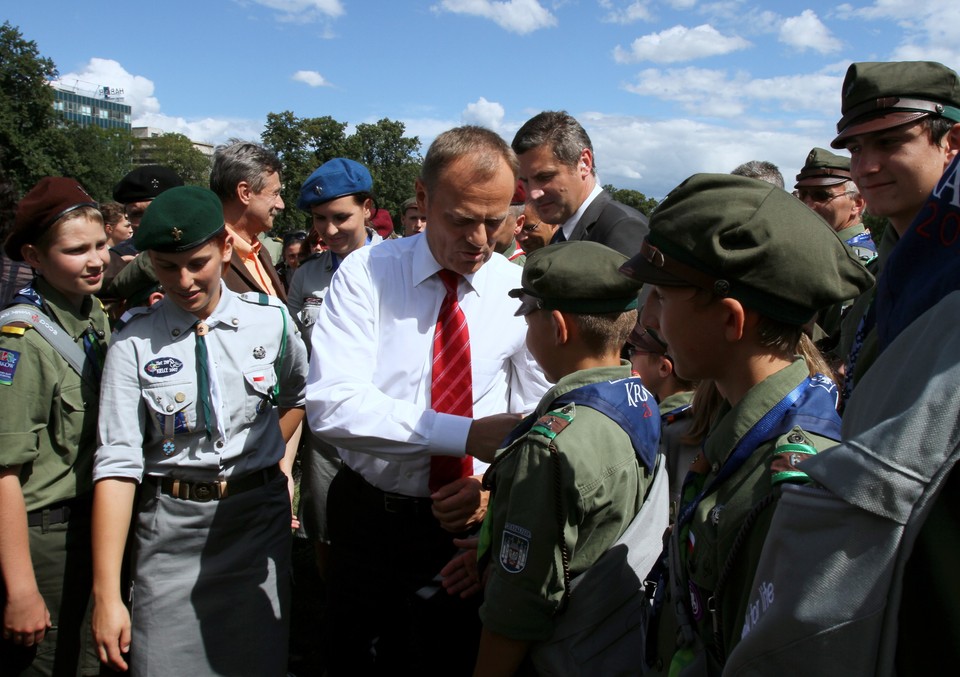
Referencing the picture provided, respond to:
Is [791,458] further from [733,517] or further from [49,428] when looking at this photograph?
[49,428]

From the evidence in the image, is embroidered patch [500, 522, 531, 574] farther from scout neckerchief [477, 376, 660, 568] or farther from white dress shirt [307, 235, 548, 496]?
white dress shirt [307, 235, 548, 496]

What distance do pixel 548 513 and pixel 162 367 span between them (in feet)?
5.44

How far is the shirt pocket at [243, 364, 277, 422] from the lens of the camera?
112 inches

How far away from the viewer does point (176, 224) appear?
106 inches

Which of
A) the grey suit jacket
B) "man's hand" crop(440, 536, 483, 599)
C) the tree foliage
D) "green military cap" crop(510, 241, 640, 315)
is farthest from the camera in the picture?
the tree foliage

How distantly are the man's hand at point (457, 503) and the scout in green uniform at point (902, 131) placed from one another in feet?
5.05

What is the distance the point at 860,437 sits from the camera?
2.58 ft

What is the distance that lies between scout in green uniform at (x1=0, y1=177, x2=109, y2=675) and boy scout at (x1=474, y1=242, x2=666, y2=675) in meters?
1.75

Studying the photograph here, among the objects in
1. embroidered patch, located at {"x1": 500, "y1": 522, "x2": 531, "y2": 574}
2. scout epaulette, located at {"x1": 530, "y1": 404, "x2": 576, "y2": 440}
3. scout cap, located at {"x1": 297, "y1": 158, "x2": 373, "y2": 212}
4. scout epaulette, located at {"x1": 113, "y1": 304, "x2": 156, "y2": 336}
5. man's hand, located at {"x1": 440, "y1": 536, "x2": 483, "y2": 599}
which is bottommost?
man's hand, located at {"x1": 440, "y1": 536, "x2": 483, "y2": 599}

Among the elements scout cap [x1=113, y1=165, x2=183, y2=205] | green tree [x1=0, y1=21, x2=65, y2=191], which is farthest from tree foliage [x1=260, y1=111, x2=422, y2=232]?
scout cap [x1=113, y1=165, x2=183, y2=205]

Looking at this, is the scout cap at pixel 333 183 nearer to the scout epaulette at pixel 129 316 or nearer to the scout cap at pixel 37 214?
the scout cap at pixel 37 214

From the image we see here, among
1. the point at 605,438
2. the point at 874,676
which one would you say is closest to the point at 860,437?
the point at 874,676

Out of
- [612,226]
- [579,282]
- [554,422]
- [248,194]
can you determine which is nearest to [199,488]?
[554,422]

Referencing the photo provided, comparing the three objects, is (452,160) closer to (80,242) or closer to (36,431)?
(80,242)
